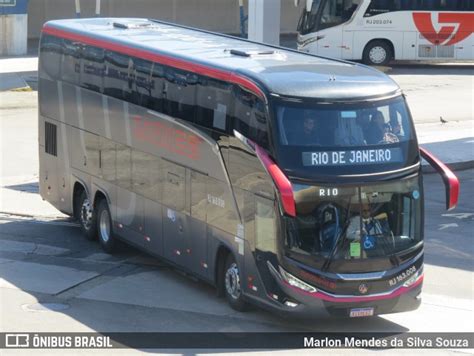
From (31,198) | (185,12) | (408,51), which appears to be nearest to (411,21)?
(408,51)

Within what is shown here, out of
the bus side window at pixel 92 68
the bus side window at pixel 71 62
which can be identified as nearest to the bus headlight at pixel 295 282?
the bus side window at pixel 92 68

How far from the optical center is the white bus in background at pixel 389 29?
4328cm

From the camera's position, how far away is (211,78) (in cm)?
1496

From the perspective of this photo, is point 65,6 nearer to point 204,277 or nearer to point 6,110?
point 6,110

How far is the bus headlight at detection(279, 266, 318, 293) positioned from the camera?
514 inches

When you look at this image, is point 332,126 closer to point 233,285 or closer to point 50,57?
point 233,285

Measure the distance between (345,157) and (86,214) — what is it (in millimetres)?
7292

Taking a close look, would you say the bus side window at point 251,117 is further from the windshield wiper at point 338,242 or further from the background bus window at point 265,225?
the windshield wiper at point 338,242

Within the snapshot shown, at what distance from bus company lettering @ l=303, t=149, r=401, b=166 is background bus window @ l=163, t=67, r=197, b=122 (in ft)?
9.20

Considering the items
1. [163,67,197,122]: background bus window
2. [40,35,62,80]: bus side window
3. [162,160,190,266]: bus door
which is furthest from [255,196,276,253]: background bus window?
[40,35,62,80]: bus side window

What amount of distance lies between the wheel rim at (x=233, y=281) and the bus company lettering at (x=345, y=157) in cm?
206

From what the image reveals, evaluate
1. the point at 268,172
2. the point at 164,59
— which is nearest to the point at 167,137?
the point at 164,59

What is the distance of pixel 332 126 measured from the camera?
1323 centimetres

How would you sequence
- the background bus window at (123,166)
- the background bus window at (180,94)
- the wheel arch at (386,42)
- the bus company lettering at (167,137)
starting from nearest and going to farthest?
the bus company lettering at (167,137) < the background bus window at (180,94) < the background bus window at (123,166) < the wheel arch at (386,42)
